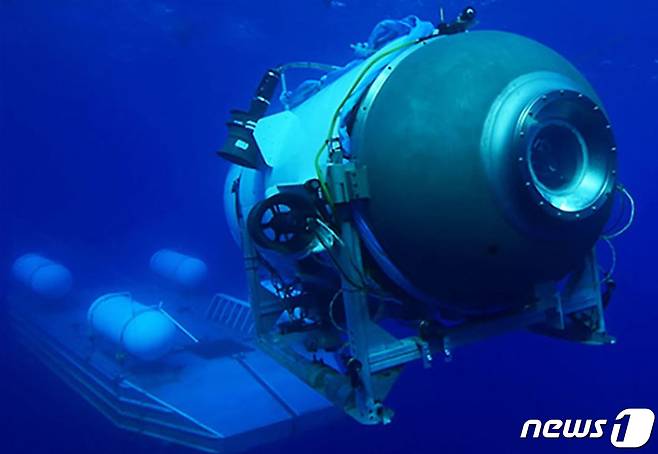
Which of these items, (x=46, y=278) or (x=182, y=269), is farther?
(x=182, y=269)

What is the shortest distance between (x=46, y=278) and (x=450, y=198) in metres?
9.07

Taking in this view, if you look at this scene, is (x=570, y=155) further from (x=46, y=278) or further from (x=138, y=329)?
(x=46, y=278)

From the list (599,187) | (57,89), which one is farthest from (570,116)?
(57,89)

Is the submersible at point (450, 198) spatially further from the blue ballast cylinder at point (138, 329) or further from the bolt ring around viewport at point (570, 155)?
the blue ballast cylinder at point (138, 329)

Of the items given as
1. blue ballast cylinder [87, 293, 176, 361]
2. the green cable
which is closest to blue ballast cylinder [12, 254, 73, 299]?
blue ballast cylinder [87, 293, 176, 361]

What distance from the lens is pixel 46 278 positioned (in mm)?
9547

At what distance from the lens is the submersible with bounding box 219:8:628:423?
270 cm

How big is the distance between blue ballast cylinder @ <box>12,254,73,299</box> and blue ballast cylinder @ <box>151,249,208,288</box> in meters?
1.73

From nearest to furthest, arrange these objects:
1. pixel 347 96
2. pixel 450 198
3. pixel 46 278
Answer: pixel 450 198
pixel 347 96
pixel 46 278

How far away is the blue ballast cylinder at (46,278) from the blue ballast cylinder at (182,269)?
173 centimetres

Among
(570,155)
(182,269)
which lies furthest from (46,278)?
(570,155)

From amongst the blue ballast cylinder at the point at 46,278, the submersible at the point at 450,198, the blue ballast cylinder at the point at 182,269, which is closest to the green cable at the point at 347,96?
the submersible at the point at 450,198

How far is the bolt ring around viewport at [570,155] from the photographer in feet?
8.74

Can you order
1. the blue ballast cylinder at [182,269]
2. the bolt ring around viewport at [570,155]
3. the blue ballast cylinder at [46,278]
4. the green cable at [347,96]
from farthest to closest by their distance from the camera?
the blue ballast cylinder at [182,269] → the blue ballast cylinder at [46,278] → the green cable at [347,96] → the bolt ring around viewport at [570,155]
